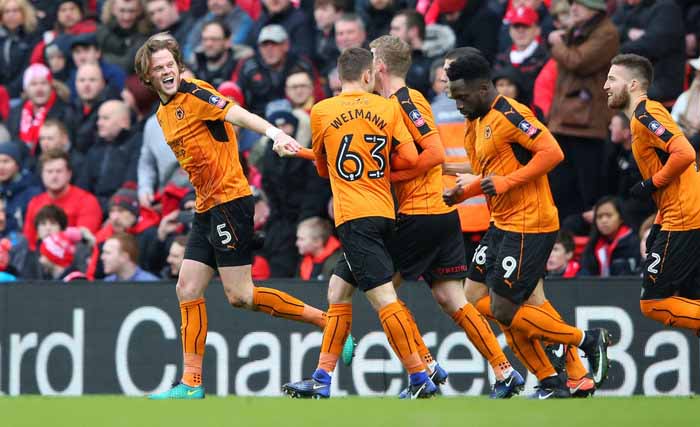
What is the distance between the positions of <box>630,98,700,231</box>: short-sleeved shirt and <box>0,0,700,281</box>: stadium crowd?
232 centimetres

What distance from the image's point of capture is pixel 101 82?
16594 millimetres

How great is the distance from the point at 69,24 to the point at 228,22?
6.75ft

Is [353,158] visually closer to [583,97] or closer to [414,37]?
[583,97]

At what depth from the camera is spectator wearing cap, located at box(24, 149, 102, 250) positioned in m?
15.2

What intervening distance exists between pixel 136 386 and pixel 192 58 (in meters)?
4.47

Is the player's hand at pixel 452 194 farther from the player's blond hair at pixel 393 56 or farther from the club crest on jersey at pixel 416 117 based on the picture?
the player's blond hair at pixel 393 56

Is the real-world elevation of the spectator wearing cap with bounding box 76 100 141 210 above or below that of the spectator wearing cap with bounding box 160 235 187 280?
above

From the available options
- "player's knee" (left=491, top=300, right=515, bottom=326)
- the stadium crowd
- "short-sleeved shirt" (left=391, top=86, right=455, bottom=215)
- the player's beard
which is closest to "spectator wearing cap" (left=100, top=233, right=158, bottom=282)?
the stadium crowd

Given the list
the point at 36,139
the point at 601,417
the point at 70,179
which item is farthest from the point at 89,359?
the point at 601,417

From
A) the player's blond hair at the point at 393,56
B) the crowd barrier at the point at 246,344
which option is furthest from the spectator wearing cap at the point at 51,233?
the player's blond hair at the point at 393,56

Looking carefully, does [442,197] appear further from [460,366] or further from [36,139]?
[36,139]

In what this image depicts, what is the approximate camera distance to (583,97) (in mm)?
13789

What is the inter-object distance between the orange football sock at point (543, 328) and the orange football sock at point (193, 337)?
82.6 inches

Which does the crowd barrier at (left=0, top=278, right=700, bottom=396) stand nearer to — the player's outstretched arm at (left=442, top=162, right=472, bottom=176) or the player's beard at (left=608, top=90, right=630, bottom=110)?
the player's outstretched arm at (left=442, top=162, right=472, bottom=176)
